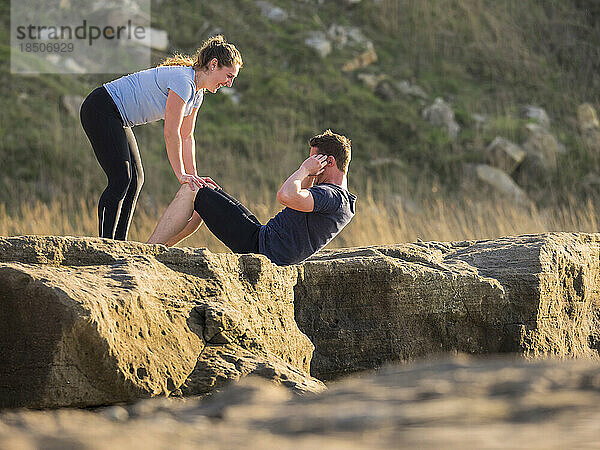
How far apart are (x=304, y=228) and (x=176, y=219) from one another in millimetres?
628

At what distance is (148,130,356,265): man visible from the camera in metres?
3.97

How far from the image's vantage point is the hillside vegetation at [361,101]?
35.7 ft

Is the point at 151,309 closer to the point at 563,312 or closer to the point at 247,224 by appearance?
the point at 247,224

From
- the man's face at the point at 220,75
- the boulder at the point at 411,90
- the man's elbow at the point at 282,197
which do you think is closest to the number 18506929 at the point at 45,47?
the boulder at the point at 411,90

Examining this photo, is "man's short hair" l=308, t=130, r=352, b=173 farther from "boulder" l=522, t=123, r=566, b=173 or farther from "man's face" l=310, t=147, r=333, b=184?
"boulder" l=522, t=123, r=566, b=173

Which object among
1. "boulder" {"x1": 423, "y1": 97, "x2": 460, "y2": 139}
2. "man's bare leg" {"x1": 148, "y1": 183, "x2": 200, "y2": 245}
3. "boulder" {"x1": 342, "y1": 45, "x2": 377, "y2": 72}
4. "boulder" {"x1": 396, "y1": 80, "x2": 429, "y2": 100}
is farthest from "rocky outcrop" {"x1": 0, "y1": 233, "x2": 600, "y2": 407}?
"boulder" {"x1": 342, "y1": 45, "x2": 377, "y2": 72}

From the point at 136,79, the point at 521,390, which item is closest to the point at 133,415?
the point at 521,390

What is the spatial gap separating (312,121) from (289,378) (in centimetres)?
1051

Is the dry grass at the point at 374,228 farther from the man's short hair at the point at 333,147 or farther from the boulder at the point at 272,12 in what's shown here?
the boulder at the point at 272,12

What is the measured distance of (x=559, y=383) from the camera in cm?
128

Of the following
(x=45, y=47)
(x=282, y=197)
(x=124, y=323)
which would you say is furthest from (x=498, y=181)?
(x=124, y=323)

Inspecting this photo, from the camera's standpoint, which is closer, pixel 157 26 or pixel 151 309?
pixel 151 309

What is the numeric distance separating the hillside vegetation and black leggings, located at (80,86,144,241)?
4.93 m

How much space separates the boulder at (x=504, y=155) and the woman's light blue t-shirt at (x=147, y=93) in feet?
27.6
